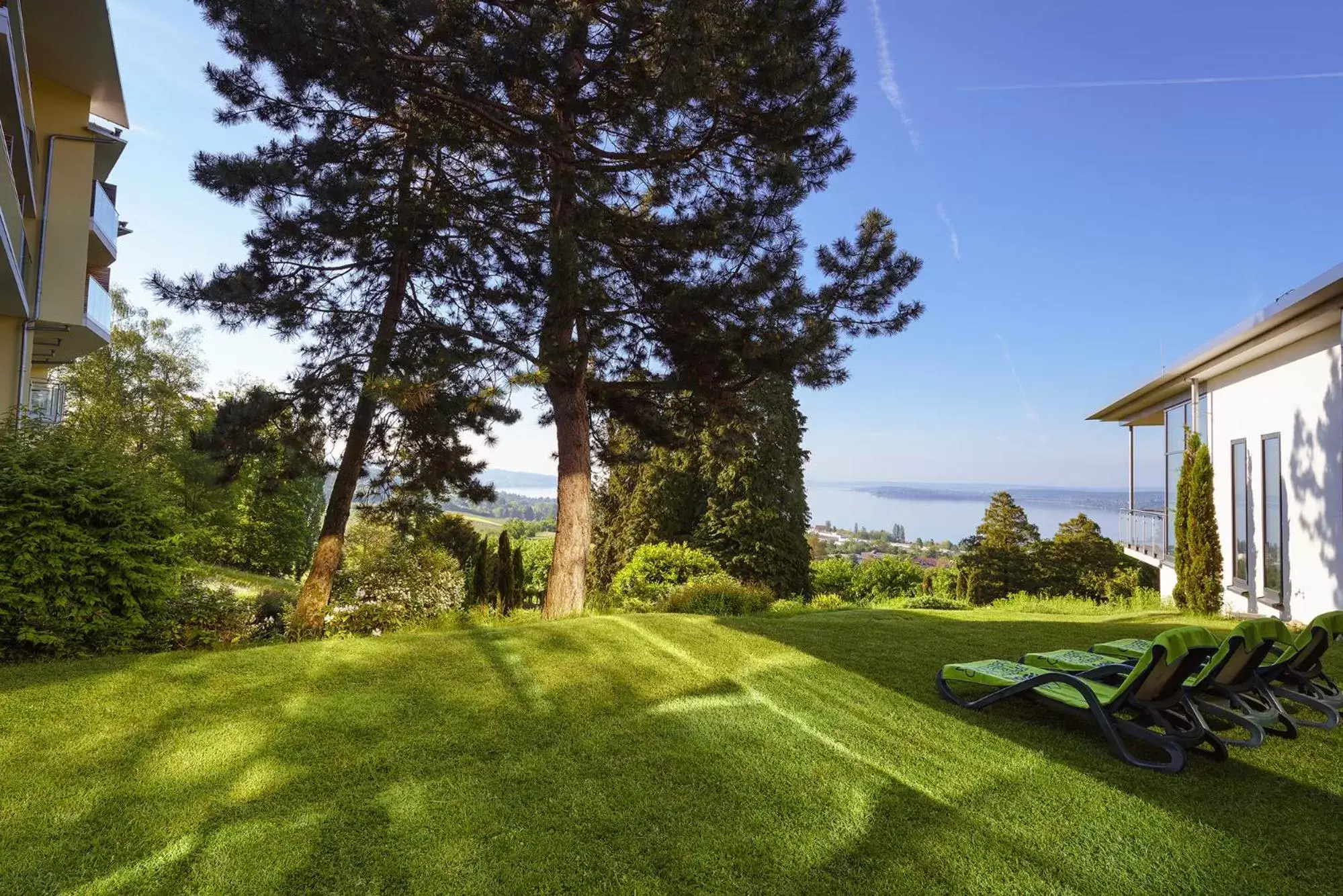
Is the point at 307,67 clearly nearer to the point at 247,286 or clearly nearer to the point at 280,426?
the point at 247,286

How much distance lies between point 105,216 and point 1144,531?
2373cm

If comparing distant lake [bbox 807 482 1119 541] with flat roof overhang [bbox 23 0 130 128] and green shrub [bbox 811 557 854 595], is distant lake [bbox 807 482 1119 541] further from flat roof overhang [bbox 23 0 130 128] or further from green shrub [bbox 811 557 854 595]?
flat roof overhang [bbox 23 0 130 128]

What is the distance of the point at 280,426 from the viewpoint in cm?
1062

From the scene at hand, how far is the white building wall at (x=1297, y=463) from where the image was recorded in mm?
8414

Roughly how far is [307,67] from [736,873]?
9998 millimetres

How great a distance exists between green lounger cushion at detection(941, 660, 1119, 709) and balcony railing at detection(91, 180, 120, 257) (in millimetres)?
17229

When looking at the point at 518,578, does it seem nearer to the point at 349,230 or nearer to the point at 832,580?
the point at 349,230

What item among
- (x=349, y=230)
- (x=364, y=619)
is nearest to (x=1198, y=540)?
(x=364, y=619)

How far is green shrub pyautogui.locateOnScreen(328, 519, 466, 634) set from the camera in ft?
29.4

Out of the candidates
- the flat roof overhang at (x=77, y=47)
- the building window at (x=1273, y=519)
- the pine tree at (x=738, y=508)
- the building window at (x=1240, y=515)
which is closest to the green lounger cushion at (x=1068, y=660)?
the building window at (x=1273, y=519)

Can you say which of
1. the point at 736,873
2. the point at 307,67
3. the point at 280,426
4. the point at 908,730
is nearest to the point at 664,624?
the point at 908,730

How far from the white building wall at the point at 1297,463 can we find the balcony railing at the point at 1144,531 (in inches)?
128

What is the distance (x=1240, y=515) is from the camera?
10977 millimetres

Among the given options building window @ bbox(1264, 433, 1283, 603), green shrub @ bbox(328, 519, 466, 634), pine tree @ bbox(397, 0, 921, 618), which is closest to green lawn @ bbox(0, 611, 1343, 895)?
green shrub @ bbox(328, 519, 466, 634)
